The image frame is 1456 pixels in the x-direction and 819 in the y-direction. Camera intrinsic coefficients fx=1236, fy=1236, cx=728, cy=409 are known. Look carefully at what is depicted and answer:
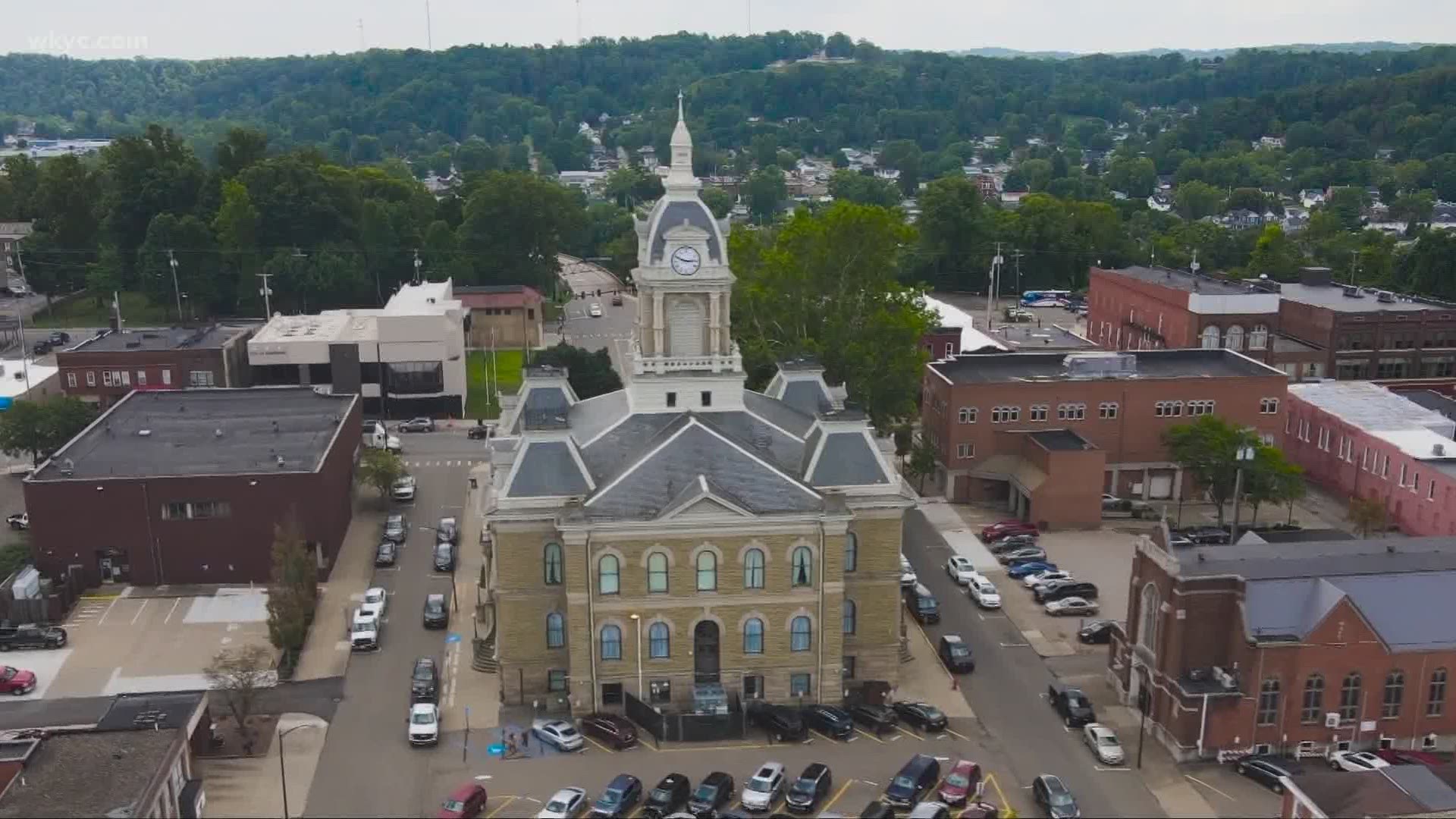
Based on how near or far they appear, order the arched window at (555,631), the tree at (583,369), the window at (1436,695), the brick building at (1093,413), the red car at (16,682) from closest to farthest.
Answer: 1. the window at (1436,695)
2. the arched window at (555,631)
3. the red car at (16,682)
4. the brick building at (1093,413)
5. the tree at (583,369)

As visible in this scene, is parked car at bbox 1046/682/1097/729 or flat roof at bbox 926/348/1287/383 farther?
flat roof at bbox 926/348/1287/383

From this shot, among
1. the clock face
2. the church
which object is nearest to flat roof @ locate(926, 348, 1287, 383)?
the church

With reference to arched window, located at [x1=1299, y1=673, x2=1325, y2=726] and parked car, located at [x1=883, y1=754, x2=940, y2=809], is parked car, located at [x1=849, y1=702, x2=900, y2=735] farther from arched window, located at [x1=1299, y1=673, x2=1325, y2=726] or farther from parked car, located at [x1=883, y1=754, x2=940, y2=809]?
arched window, located at [x1=1299, y1=673, x2=1325, y2=726]

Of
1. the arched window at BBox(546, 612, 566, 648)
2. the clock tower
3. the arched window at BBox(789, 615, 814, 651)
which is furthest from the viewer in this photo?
the clock tower

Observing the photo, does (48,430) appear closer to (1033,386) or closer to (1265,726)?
(1033,386)

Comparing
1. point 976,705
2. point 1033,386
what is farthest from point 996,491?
point 976,705

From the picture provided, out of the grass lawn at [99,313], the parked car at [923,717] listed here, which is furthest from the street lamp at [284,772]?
the grass lawn at [99,313]

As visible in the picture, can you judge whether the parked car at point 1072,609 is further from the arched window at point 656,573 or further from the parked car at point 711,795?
the parked car at point 711,795
